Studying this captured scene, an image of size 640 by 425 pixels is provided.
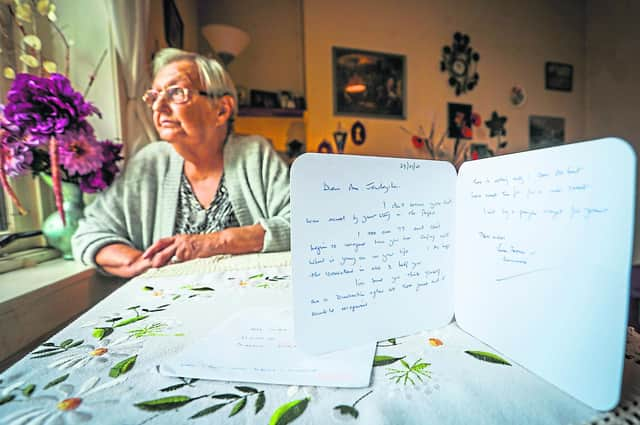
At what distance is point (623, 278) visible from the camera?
0.71 feet

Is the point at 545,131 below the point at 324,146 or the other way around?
the other way around

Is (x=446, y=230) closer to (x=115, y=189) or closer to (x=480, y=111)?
(x=115, y=189)

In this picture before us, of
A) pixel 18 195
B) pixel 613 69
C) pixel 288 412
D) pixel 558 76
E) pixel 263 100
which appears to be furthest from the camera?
pixel 558 76

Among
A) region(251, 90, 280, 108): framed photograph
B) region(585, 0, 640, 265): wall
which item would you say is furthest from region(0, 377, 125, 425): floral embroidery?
region(585, 0, 640, 265): wall

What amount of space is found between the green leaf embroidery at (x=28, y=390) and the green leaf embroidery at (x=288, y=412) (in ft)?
0.69

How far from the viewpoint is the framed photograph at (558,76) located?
2928 millimetres

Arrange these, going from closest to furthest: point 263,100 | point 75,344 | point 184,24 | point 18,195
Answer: point 75,344 → point 18,195 → point 184,24 → point 263,100

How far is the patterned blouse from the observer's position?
0.93 meters

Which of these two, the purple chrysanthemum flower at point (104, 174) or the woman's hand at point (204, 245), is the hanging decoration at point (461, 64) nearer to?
the woman's hand at point (204, 245)

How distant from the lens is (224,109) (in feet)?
3.17

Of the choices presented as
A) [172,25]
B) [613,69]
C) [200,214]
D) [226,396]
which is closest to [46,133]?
[200,214]

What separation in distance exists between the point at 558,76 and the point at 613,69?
16.6 inches

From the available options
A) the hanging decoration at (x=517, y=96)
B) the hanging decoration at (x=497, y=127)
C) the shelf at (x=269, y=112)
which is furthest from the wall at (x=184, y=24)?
the hanging decoration at (x=517, y=96)

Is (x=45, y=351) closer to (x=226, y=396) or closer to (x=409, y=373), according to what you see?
(x=226, y=396)
